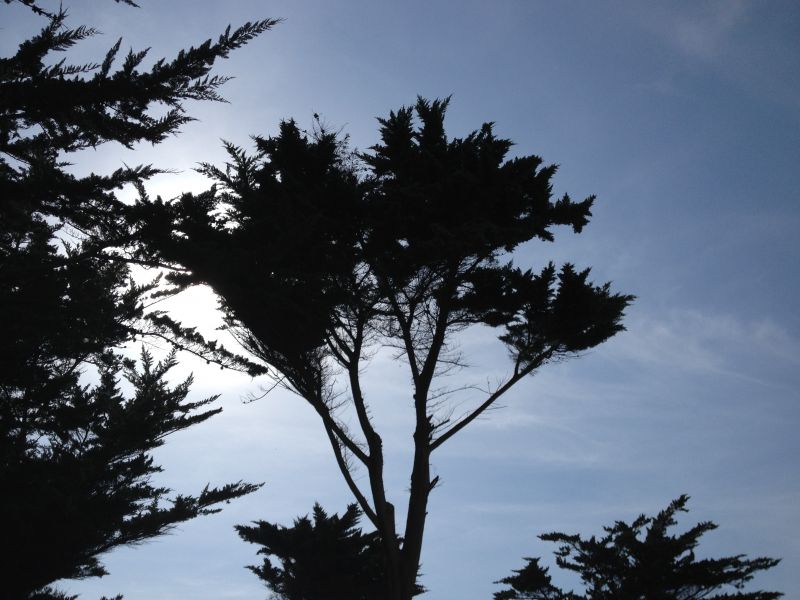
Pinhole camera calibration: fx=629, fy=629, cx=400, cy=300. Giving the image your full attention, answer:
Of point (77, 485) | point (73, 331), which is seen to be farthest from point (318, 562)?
point (73, 331)

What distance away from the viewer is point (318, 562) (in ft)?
52.4

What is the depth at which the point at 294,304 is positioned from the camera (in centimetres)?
1005

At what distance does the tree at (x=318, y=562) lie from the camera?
15.7 m

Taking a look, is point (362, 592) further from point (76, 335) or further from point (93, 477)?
point (76, 335)

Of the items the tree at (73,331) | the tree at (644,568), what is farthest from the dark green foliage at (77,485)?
the tree at (644,568)

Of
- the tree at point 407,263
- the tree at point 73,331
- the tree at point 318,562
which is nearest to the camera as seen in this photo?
the tree at point 73,331

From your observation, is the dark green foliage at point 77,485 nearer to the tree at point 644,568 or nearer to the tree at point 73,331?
the tree at point 73,331

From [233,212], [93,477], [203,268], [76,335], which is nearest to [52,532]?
[93,477]

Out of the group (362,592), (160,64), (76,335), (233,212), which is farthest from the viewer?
(362,592)

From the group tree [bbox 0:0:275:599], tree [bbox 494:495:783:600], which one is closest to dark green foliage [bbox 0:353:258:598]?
tree [bbox 0:0:275:599]

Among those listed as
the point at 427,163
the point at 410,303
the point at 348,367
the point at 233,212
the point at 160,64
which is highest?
the point at 427,163

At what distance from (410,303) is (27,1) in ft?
26.4

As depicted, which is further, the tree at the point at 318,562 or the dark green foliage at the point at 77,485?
the tree at the point at 318,562

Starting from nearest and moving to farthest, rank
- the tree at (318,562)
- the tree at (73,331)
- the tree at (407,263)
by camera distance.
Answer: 1. the tree at (73,331)
2. the tree at (407,263)
3. the tree at (318,562)
